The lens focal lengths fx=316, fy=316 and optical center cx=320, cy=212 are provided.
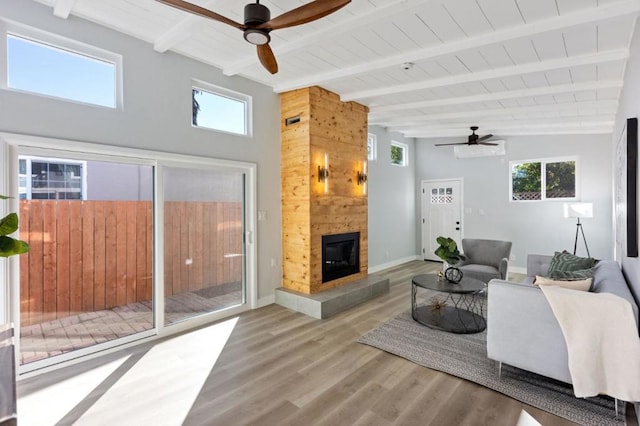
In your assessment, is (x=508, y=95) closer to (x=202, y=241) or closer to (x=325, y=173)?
(x=325, y=173)

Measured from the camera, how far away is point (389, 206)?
23.5 feet

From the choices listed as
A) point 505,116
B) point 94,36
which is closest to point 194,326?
point 94,36

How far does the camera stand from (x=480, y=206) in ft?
23.6

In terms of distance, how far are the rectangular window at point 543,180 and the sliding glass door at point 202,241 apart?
19.0ft

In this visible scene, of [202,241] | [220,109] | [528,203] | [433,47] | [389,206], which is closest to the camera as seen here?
[433,47]

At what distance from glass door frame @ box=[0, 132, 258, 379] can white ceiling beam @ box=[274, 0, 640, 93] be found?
166 cm

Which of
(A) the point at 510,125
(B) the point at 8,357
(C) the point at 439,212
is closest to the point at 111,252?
(B) the point at 8,357

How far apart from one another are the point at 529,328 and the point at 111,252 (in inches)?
154

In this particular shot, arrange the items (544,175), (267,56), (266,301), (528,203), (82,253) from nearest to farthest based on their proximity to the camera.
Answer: (267,56)
(82,253)
(266,301)
(544,175)
(528,203)

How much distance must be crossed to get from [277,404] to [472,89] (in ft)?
14.2

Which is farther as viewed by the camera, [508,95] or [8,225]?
[508,95]

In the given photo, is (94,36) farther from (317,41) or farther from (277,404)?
(277,404)

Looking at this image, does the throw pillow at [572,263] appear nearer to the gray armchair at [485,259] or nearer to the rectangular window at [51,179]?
the gray armchair at [485,259]

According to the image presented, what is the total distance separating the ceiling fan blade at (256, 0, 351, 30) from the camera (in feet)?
6.16
